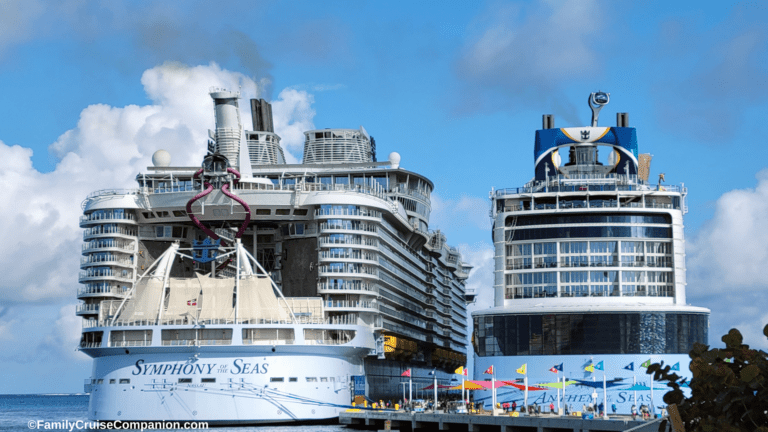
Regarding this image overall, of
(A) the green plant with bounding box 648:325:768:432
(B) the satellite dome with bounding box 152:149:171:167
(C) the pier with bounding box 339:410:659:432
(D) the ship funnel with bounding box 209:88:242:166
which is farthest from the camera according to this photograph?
(B) the satellite dome with bounding box 152:149:171:167

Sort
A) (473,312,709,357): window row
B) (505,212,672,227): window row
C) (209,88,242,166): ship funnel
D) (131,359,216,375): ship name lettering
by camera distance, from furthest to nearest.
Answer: (209,88,242,166): ship funnel
(505,212,672,227): window row
(473,312,709,357): window row
(131,359,216,375): ship name lettering

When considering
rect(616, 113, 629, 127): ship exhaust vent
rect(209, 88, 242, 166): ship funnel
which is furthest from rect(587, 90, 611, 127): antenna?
rect(209, 88, 242, 166): ship funnel

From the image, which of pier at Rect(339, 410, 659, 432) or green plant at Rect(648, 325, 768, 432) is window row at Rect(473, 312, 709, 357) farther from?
green plant at Rect(648, 325, 768, 432)

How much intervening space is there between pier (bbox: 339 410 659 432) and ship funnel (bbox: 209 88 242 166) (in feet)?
91.9

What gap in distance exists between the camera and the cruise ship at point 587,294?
66.4 m

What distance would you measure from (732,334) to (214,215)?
2385 inches

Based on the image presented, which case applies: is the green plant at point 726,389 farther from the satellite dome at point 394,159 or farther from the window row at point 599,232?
the satellite dome at point 394,159

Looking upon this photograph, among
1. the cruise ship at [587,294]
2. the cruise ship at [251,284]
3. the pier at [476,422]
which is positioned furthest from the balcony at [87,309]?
the cruise ship at [587,294]

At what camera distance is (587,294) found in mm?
70188

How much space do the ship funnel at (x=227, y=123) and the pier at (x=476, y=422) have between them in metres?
28.0

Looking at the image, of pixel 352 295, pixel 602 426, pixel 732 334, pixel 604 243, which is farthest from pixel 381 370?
pixel 732 334

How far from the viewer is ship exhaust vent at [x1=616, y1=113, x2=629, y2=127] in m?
84.1

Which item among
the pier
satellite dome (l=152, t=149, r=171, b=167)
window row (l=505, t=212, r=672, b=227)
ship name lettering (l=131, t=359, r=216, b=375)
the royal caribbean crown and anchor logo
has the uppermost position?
satellite dome (l=152, t=149, r=171, b=167)

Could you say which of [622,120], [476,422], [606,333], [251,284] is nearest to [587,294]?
[606,333]
